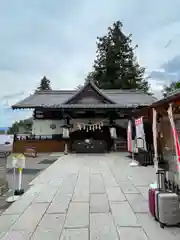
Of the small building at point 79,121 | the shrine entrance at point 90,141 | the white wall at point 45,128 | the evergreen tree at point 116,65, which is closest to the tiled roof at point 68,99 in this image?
the small building at point 79,121

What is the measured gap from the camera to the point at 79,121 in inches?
568

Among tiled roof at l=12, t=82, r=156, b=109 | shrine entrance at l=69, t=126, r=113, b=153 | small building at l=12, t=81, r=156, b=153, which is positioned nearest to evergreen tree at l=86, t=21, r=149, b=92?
tiled roof at l=12, t=82, r=156, b=109

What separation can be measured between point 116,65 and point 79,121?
16.3 m

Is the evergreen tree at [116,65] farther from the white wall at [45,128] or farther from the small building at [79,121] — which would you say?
the white wall at [45,128]

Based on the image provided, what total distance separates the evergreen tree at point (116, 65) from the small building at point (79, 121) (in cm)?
1362

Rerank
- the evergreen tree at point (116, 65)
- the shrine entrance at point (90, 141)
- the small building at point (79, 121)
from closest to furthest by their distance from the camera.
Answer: the shrine entrance at point (90, 141) < the small building at point (79, 121) < the evergreen tree at point (116, 65)

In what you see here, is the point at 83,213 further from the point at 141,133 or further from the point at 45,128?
the point at 45,128

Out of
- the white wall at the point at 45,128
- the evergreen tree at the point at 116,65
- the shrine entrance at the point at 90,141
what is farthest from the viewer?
the evergreen tree at the point at 116,65

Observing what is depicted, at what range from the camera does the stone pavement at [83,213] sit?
8.74 ft

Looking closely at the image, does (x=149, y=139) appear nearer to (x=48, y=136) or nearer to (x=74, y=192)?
(x=74, y=192)

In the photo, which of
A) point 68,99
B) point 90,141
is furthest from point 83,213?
point 68,99

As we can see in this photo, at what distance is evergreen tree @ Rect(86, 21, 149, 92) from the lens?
1099 inches

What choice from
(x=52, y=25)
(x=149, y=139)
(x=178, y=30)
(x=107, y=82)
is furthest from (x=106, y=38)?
(x=149, y=139)

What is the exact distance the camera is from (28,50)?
38.7 feet
